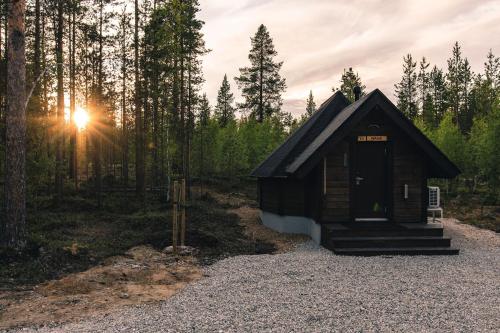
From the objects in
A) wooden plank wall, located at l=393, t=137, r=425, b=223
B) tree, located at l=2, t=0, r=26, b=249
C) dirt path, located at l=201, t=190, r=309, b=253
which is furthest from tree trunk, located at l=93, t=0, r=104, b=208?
wooden plank wall, located at l=393, t=137, r=425, b=223

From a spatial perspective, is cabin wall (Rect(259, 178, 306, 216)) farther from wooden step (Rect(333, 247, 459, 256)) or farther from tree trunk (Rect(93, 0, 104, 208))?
tree trunk (Rect(93, 0, 104, 208))

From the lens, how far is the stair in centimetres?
1059

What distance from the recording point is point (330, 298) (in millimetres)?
6875

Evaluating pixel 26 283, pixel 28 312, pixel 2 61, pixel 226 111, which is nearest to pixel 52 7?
pixel 2 61

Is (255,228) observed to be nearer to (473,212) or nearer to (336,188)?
(336,188)

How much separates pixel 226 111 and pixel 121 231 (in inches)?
2076

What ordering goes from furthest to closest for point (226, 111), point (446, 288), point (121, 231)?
point (226, 111) < point (121, 231) < point (446, 288)

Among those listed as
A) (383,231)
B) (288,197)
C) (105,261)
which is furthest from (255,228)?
(105,261)

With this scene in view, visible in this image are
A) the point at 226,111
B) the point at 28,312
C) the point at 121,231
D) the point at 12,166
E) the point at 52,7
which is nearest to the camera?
the point at 28,312

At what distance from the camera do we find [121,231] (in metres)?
14.1

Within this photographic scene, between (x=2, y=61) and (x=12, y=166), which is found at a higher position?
(x=2, y=61)

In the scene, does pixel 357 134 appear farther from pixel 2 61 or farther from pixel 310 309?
pixel 2 61

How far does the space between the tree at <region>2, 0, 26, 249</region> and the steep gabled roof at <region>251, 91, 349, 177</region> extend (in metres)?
9.04

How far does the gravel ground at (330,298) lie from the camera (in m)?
5.67
